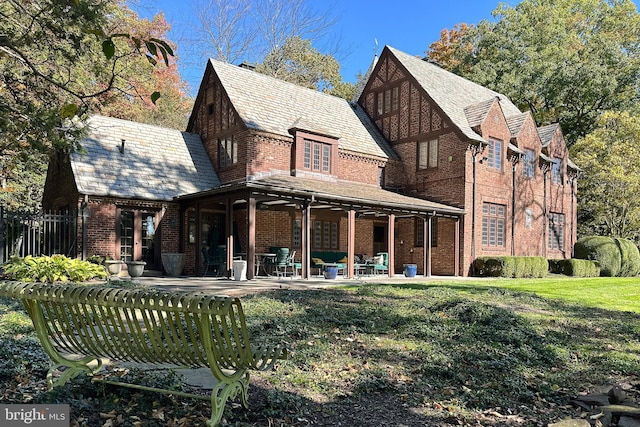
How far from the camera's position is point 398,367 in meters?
5.31

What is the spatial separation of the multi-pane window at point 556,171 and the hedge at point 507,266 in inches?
267

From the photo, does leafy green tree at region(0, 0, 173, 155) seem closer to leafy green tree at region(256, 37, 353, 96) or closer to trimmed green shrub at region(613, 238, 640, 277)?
leafy green tree at region(256, 37, 353, 96)

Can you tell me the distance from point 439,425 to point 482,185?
19088 mm

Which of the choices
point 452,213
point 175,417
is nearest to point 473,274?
point 452,213

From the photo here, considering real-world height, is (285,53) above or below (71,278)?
above

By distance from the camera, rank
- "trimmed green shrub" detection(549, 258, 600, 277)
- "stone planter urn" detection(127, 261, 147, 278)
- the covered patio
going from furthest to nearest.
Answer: "trimmed green shrub" detection(549, 258, 600, 277) → the covered patio → "stone planter urn" detection(127, 261, 147, 278)

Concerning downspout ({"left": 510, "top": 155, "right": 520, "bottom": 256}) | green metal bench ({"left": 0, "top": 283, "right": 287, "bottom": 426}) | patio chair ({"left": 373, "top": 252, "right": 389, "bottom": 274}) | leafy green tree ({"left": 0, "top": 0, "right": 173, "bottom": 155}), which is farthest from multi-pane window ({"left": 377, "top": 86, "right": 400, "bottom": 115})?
green metal bench ({"left": 0, "top": 283, "right": 287, "bottom": 426})

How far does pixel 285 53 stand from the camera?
34.6m

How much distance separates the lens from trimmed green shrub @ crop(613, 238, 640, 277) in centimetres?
2475

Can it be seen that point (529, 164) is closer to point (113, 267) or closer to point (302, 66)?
point (302, 66)

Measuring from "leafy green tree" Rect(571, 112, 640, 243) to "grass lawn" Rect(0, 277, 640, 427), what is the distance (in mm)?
19888

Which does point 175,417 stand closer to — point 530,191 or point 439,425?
point 439,425

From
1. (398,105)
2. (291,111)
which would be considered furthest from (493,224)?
(291,111)

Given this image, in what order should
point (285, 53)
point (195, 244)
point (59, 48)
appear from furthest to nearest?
point (285, 53) → point (195, 244) → point (59, 48)
